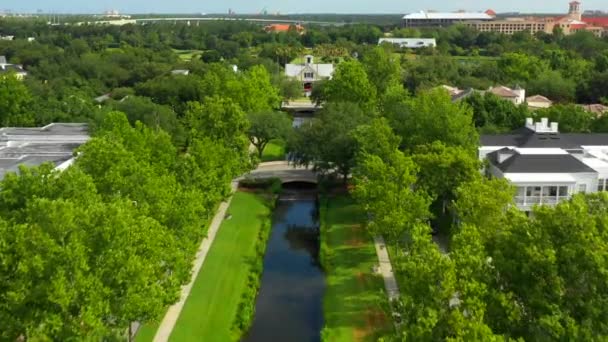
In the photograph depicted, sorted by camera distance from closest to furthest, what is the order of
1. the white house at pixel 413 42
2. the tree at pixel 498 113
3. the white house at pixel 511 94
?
the tree at pixel 498 113
the white house at pixel 511 94
the white house at pixel 413 42

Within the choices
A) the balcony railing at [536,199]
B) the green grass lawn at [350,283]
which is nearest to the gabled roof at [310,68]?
the green grass lawn at [350,283]

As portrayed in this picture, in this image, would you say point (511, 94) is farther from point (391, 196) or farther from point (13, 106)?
point (13, 106)

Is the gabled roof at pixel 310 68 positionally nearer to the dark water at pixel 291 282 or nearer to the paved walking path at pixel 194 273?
the paved walking path at pixel 194 273

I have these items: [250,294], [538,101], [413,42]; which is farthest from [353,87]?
[413,42]

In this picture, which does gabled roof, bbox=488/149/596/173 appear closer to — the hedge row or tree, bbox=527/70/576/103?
the hedge row

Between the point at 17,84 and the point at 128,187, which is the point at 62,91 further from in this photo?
the point at 128,187

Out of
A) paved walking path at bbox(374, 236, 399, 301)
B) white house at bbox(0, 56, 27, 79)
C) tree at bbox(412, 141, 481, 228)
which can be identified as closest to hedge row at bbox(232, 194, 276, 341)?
paved walking path at bbox(374, 236, 399, 301)

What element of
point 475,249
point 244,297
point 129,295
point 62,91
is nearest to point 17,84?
point 62,91

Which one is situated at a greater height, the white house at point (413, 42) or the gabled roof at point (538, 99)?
the white house at point (413, 42)
